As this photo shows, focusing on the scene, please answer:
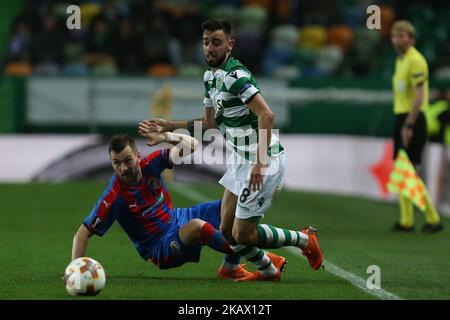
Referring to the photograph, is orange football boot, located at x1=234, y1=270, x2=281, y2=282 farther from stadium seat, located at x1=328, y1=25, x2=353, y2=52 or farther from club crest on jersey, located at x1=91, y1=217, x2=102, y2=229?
stadium seat, located at x1=328, y1=25, x2=353, y2=52

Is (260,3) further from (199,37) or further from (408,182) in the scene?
(408,182)

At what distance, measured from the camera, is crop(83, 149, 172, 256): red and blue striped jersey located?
321 inches

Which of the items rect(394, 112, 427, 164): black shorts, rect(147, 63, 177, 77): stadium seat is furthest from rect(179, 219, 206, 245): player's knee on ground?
rect(147, 63, 177, 77): stadium seat

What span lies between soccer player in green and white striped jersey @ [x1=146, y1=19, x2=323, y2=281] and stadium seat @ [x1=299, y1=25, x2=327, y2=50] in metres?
14.8

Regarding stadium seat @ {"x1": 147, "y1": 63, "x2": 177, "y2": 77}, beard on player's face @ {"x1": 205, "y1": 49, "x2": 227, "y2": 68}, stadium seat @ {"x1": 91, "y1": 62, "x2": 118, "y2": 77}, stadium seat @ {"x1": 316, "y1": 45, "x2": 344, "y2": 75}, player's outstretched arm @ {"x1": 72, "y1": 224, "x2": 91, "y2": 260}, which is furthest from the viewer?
stadium seat @ {"x1": 316, "y1": 45, "x2": 344, "y2": 75}

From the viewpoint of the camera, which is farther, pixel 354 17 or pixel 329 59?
pixel 354 17

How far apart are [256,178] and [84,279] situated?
130 cm

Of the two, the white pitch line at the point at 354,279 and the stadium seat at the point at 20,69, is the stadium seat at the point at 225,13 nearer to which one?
the stadium seat at the point at 20,69

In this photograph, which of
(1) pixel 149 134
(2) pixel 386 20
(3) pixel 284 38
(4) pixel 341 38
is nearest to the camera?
(1) pixel 149 134

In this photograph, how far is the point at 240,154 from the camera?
7.96 metres

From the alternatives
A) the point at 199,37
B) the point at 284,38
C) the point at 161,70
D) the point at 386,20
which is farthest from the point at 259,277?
the point at 386,20

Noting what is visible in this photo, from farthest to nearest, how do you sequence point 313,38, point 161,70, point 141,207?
1. point 313,38
2. point 161,70
3. point 141,207
